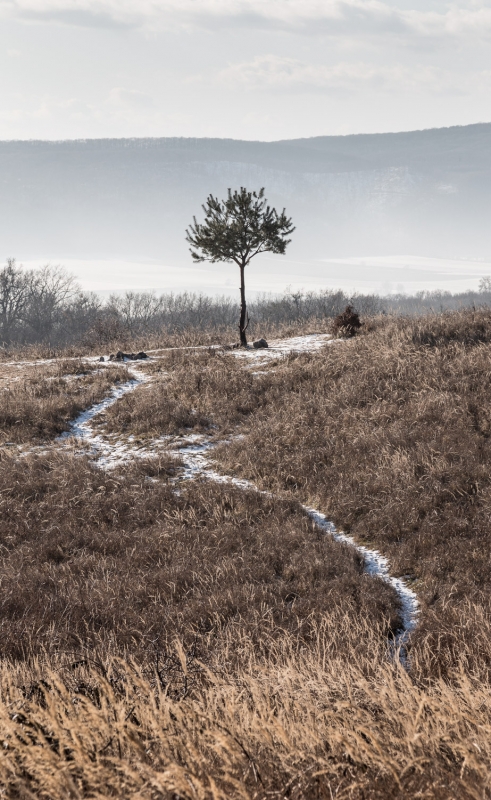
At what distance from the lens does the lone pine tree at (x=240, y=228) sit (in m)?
25.3

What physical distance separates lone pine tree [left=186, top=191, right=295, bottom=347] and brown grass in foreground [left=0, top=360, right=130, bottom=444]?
25.6 feet

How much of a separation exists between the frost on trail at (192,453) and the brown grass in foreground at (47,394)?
0.39 meters

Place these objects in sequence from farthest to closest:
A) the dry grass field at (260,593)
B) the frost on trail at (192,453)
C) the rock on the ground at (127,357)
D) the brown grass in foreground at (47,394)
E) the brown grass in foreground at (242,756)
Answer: the rock on the ground at (127,357), the brown grass in foreground at (47,394), the frost on trail at (192,453), the dry grass field at (260,593), the brown grass in foreground at (242,756)

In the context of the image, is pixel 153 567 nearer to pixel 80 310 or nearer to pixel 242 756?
pixel 242 756

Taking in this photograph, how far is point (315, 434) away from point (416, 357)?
16.8 feet

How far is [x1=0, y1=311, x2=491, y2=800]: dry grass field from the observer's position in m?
2.25

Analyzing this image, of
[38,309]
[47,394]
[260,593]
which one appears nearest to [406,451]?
[260,593]

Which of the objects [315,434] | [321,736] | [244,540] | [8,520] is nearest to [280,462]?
[315,434]

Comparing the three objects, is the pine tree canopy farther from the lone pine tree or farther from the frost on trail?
the frost on trail

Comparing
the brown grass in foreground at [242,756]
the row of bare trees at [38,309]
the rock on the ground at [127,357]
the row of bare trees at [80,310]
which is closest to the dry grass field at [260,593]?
the brown grass in foreground at [242,756]

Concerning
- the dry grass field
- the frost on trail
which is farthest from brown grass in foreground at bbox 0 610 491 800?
the frost on trail

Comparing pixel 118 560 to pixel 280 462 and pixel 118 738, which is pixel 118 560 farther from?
pixel 118 738

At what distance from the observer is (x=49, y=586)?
7438 millimetres

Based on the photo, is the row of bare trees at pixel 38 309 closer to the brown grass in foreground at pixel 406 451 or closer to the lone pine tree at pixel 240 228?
the lone pine tree at pixel 240 228
